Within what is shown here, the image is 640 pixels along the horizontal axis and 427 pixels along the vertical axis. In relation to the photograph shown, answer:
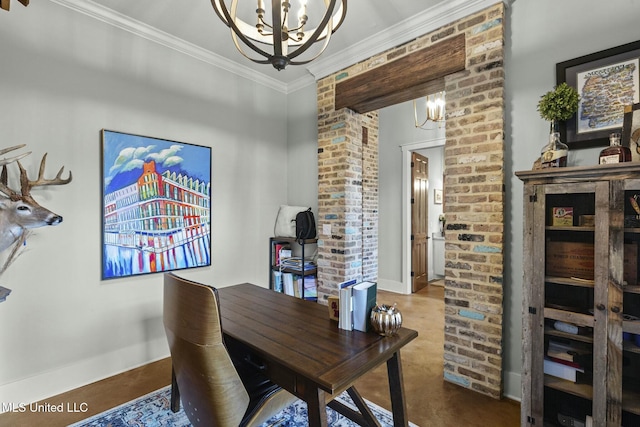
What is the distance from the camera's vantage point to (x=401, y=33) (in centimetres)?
264

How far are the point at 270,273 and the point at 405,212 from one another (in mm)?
2474

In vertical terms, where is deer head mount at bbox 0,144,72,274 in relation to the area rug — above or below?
above

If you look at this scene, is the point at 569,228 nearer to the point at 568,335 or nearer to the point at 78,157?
the point at 568,335

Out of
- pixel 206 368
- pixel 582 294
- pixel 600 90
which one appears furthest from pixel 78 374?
pixel 600 90

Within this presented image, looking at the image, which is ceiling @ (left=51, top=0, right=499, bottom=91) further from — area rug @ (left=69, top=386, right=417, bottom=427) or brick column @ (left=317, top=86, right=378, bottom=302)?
area rug @ (left=69, top=386, right=417, bottom=427)

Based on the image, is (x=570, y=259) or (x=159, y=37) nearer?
(x=570, y=259)

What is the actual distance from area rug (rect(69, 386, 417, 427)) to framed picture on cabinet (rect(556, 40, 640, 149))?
86.0 inches

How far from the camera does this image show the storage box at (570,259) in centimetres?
161

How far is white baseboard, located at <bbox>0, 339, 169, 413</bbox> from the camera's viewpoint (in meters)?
2.07

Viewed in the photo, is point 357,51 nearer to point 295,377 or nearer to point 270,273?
point 270,273

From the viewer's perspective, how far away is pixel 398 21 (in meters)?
2.56

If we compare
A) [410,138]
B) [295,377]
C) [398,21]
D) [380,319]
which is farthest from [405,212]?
[295,377]

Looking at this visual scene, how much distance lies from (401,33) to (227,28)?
152 cm

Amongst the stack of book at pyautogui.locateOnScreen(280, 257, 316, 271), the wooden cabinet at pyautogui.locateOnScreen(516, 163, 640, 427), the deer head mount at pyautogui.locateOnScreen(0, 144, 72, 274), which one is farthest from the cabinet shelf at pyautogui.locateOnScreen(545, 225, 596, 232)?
the deer head mount at pyautogui.locateOnScreen(0, 144, 72, 274)
